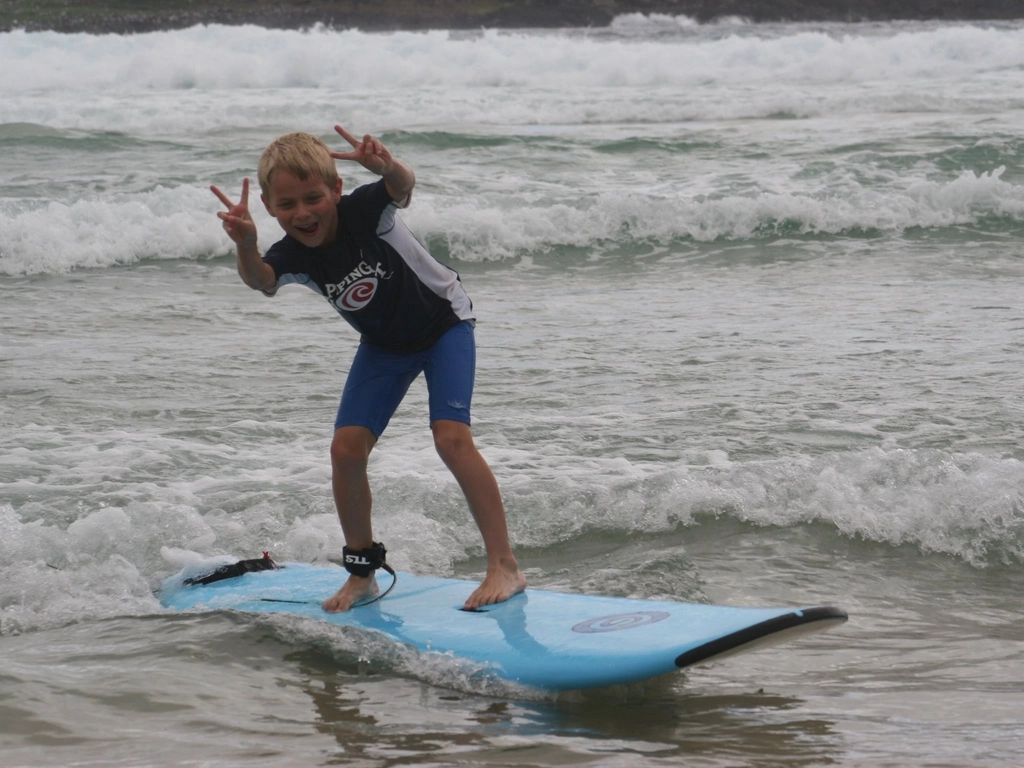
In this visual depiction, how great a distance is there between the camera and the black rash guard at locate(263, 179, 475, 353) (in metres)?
3.94

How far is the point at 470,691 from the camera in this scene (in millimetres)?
3521

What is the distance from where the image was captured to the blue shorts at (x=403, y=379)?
397 cm

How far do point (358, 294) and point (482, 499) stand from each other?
2.47 ft

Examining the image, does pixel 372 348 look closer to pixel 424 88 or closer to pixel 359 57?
pixel 424 88

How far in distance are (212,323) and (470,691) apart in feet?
18.4

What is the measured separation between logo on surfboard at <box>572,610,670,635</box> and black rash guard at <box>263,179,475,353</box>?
105 cm

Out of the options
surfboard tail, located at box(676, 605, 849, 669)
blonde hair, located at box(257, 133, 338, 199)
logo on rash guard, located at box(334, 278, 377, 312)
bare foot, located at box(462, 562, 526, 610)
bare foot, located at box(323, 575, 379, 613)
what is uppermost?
blonde hair, located at box(257, 133, 338, 199)

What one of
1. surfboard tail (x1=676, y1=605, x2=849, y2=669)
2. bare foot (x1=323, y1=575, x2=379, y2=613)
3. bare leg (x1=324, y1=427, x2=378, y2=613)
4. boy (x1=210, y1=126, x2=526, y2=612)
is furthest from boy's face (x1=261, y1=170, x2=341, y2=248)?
surfboard tail (x1=676, y1=605, x2=849, y2=669)

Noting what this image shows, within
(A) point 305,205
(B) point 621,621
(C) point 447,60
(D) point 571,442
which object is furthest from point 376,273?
(C) point 447,60

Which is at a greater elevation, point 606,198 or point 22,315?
point 606,198

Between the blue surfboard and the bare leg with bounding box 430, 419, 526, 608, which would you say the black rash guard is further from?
the blue surfboard

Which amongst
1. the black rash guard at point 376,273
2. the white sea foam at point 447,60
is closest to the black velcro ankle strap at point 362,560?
the black rash guard at point 376,273

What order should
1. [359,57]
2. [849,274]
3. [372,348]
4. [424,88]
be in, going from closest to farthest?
[372,348] → [849,274] → [424,88] → [359,57]

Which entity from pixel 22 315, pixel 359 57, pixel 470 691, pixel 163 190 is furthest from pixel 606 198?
pixel 359 57
